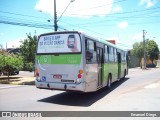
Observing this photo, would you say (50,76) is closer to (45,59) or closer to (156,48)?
(45,59)

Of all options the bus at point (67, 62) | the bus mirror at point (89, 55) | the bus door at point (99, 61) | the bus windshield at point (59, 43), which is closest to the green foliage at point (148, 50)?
the bus door at point (99, 61)

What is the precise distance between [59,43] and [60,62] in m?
0.89

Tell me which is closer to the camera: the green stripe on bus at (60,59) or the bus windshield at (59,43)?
the green stripe on bus at (60,59)

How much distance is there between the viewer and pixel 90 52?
1036cm

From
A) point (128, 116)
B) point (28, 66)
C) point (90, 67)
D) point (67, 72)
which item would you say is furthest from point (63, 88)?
point (28, 66)

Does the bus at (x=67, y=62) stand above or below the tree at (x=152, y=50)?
below

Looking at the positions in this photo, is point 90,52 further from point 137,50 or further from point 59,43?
point 137,50

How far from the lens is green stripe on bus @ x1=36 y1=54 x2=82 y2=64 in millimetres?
9641

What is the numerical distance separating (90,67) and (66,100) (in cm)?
197

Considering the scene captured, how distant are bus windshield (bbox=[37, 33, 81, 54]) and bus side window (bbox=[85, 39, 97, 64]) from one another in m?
0.56

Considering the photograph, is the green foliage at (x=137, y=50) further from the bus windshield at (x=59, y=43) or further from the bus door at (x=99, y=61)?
the bus windshield at (x=59, y=43)

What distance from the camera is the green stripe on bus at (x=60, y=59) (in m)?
9.64

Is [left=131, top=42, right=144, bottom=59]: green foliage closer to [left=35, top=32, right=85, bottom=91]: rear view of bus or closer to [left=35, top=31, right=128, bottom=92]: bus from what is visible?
[left=35, top=31, right=128, bottom=92]: bus

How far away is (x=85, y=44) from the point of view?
32.4 ft
